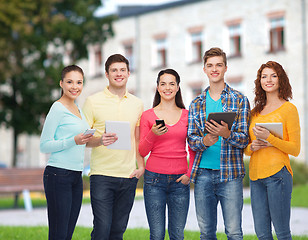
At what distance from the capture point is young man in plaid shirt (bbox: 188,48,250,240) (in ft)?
17.5

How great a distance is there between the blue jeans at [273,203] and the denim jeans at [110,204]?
1.30 meters

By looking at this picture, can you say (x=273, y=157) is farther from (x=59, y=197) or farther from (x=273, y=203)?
(x=59, y=197)

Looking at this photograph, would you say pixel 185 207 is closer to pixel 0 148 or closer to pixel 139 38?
pixel 139 38

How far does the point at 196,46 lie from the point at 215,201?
82.5ft

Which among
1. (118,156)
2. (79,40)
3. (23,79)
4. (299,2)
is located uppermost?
(299,2)

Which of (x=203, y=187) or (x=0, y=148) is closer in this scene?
(x=203, y=187)

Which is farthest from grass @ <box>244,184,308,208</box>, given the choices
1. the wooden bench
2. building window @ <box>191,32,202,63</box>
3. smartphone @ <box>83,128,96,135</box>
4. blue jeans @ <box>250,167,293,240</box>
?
building window @ <box>191,32,202,63</box>

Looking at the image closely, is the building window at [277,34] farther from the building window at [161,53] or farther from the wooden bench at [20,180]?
the wooden bench at [20,180]

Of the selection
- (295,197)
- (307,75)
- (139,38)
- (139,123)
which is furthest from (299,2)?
(139,123)

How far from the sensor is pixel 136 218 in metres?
11.8

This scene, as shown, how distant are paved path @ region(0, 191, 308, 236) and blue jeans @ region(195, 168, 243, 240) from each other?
412 cm

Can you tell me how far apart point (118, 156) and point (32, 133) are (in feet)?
52.3

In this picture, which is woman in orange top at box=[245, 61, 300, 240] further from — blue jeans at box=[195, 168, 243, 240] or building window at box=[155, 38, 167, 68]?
building window at box=[155, 38, 167, 68]

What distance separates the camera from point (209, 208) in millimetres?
5418
